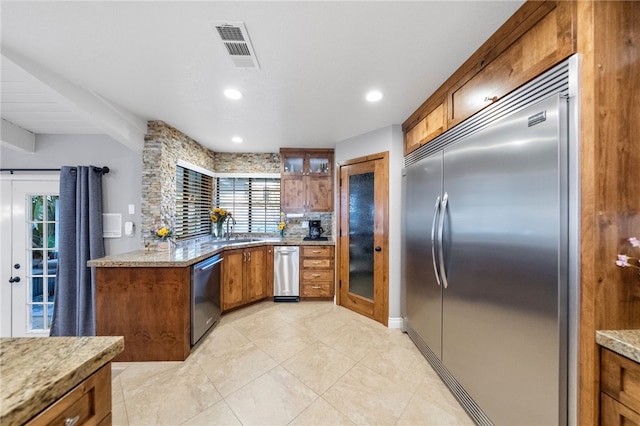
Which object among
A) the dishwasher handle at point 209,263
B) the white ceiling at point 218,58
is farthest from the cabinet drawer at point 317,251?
the white ceiling at point 218,58

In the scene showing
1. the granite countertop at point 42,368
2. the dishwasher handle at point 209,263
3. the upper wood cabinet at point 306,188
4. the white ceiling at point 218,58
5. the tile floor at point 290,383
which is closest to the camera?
the granite countertop at point 42,368

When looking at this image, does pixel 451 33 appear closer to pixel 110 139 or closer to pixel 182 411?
pixel 182 411

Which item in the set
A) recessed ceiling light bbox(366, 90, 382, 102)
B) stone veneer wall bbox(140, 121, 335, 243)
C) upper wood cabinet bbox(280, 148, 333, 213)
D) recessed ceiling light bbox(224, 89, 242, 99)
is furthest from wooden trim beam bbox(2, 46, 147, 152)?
recessed ceiling light bbox(366, 90, 382, 102)

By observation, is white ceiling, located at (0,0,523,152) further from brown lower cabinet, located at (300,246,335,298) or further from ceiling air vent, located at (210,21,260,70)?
brown lower cabinet, located at (300,246,335,298)

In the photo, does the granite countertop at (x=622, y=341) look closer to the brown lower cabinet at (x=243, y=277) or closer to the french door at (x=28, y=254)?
the brown lower cabinet at (x=243, y=277)

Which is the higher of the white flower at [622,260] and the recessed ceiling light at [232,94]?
the recessed ceiling light at [232,94]

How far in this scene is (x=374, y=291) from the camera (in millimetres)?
2992

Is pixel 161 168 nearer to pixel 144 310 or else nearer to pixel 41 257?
pixel 144 310

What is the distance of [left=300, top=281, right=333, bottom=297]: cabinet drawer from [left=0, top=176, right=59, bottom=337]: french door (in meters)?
3.13

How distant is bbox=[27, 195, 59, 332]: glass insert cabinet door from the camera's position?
2824 mm

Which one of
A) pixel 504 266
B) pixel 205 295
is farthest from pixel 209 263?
pixel 504 266

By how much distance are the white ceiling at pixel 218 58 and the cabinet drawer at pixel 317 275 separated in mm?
2241

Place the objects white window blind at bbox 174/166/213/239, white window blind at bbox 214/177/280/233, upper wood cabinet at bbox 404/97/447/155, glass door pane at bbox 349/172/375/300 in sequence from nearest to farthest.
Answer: upper wood cabinet at bbox 404/97/447/155 → glass door pane at bbox 349/172/375/300 → white window blind at bbox 174/166/213/239 → white window blind at bbox 214/177/280/233

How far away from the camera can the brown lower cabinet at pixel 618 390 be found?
0.85 m
